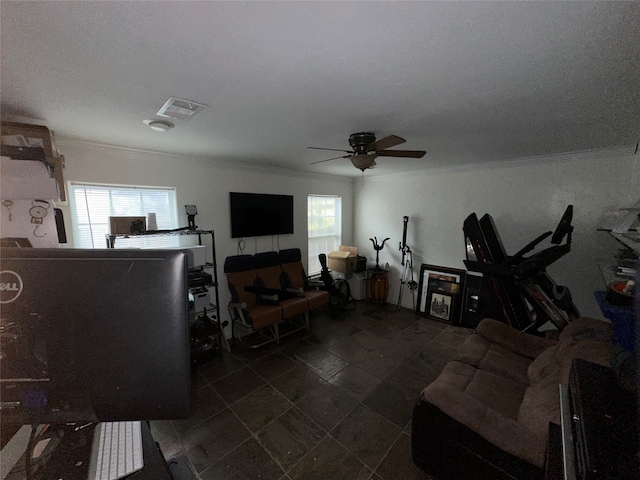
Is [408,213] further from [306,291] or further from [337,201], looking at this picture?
[306,291]

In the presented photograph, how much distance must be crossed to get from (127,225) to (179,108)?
1.47 m

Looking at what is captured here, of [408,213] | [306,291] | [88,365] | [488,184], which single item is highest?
[488,184]

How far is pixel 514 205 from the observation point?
3404mm

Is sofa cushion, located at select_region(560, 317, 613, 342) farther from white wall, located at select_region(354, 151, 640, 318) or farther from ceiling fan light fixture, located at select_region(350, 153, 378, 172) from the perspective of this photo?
ceiling fan light fixture, located at select_region(350, 153, 378, 172)

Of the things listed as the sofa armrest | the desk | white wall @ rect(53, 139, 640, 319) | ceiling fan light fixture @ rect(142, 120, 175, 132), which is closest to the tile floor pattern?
the sofa armrest

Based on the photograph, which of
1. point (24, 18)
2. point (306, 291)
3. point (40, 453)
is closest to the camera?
point (40, 453)

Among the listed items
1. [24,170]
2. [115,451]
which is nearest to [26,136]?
[24,170]

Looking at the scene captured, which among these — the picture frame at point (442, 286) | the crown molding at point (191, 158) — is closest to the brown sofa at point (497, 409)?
the picture frame at point (442, 286)

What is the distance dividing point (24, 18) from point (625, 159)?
4710 millimetres

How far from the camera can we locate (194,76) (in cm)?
124

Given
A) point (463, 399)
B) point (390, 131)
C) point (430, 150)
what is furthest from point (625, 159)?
point (463, 399)

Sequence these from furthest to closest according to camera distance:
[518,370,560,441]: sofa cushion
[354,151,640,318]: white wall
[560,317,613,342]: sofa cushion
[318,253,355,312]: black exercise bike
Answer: [318,253,355,312]: black exercise bike, [354,151,640,318]: white wall, [560,317,613,342]: sofa cushion, [518,370,560,441]: sofa cushion

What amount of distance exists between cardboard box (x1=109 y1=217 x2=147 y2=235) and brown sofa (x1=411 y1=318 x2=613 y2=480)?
287 cm

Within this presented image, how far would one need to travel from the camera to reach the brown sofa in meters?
1.29
